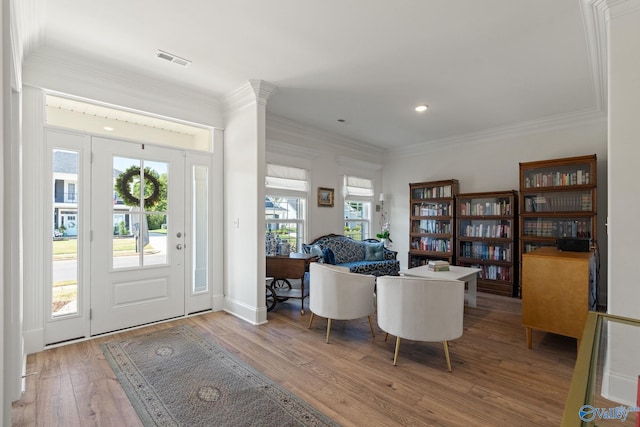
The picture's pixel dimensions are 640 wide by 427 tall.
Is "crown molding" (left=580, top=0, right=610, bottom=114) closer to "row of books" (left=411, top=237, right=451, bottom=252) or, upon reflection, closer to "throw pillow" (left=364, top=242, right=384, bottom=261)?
"row of books" (left=411, top=237, right=451, bottom=252)

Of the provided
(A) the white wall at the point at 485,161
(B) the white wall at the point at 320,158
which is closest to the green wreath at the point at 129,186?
(B) the white wall at the point at 320,158

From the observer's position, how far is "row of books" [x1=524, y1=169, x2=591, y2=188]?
4.25 metres

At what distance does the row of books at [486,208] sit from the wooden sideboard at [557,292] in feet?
7.24

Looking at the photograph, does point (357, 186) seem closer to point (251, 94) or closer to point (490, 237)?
point (490, 237)

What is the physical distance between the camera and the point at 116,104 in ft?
10.4

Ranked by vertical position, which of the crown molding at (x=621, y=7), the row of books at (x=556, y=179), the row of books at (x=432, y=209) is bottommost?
the row of books at (x=432, y=209)

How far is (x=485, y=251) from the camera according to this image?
519 cm

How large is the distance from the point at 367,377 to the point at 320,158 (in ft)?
12.7

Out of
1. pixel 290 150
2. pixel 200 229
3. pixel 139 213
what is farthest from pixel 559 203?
pixel 139 213

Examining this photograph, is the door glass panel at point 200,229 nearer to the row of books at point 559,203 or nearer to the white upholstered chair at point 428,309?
the white upholstered chair at point 428,309

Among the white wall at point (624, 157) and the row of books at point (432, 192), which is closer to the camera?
the white wall at point (624, 157)

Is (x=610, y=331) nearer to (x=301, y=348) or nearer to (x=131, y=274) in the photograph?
(x=301, y=348)

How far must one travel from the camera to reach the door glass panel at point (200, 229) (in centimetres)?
383

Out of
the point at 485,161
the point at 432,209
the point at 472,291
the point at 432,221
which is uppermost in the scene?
the point at 485,161
